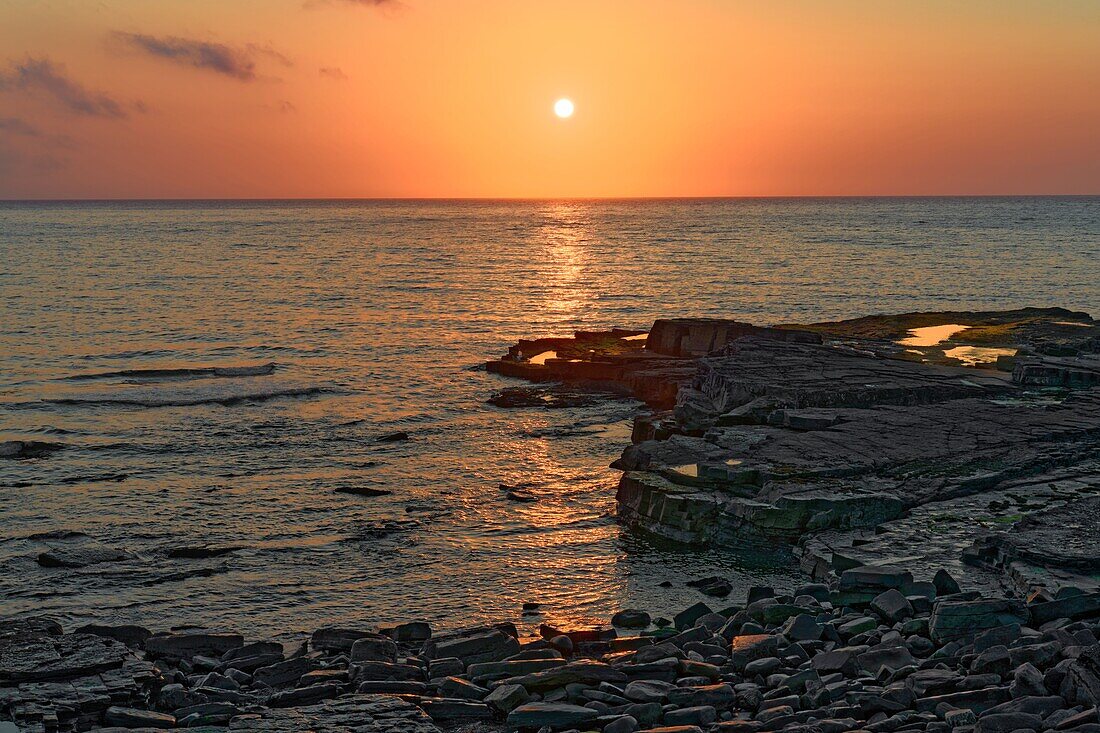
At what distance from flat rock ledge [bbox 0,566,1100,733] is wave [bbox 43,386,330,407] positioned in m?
17.2

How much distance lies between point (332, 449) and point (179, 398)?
8058mm

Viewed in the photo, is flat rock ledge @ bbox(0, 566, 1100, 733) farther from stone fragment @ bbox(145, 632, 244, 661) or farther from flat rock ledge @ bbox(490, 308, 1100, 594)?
flat rock ledge @ bbox(490, 308, 1100, 594)

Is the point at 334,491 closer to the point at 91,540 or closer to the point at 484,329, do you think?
the point at 91,540

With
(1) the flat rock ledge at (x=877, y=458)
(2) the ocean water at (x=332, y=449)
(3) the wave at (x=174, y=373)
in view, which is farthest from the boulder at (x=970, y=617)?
(3) the wave at (x=174, y=373)

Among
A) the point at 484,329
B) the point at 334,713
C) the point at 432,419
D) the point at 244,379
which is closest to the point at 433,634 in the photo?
the point at 334,713

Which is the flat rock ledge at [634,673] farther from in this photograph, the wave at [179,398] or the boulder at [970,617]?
the wave at [179,398]

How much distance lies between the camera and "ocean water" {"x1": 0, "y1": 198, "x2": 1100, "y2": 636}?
15.8 meters

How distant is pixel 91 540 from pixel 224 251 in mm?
100281

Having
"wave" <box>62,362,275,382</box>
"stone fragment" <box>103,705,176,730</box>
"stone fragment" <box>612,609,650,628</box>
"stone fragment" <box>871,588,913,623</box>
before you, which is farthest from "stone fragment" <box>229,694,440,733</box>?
"wave" <box>62,362,275,382</box>

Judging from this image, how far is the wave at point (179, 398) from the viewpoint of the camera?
30.0 m

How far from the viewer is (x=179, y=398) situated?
30.6 metres

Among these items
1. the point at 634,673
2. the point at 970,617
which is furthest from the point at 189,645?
the point at 970,617

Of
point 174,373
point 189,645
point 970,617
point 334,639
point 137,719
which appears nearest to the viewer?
point 137,719

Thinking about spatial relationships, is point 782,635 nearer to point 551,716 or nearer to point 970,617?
point 970,617
